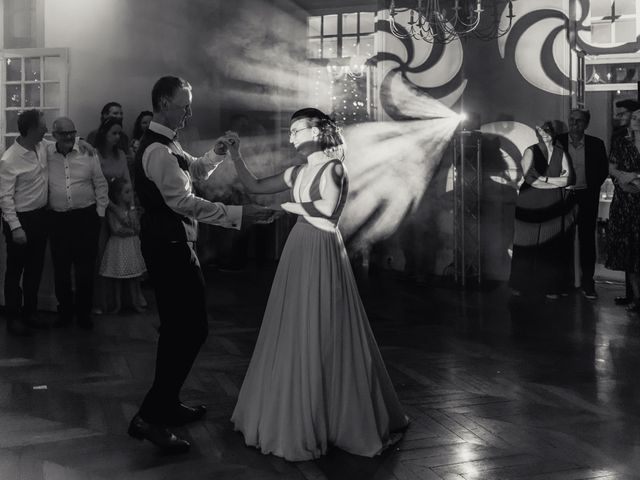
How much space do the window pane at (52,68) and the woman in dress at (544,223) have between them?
4.15 m

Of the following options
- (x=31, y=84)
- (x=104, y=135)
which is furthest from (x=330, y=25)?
(x=104, y=135)

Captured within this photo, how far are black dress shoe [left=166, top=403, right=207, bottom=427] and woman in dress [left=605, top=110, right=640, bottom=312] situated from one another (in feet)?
12.1

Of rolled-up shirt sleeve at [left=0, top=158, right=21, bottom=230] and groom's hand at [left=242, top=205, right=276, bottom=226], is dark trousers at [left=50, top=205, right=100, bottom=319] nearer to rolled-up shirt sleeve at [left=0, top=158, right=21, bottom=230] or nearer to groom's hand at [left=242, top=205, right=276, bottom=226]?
rolled-up shirt sleeve at [left=0, top=158, right=21, bottom=230]

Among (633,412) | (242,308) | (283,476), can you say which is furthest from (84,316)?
(633,412)

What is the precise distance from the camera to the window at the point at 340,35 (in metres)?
10.6

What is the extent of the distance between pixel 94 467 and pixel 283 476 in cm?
68

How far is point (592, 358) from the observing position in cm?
470

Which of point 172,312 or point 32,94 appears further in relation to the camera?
point 32,94

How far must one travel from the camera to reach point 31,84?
7762 mm

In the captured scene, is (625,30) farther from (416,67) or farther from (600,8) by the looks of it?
(416,67)

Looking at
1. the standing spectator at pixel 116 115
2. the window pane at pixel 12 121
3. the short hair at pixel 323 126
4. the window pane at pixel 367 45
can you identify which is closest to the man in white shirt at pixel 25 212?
the standing spectator at pixel 116 115

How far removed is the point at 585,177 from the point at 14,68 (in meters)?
5.20

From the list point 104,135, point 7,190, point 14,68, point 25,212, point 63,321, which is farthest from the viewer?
point 14,68

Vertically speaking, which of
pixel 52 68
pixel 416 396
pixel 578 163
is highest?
pixel 52 68
